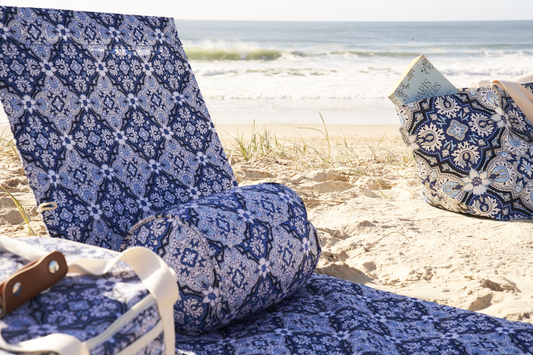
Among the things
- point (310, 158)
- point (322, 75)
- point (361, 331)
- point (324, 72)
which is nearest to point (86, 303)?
point (361, 331)

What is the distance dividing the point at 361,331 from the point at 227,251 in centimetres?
53

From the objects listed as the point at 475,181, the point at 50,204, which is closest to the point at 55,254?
the point at 50,204

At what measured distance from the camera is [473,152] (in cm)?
259

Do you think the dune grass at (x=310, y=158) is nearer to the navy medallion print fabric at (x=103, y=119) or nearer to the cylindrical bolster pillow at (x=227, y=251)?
the navy medallion print fabric at (x=103, y=119)

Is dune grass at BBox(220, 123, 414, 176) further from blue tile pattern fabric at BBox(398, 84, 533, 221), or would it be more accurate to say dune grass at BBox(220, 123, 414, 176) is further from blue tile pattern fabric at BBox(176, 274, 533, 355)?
blue tile pattern fabric at BBox(176, 274, 533, 355)

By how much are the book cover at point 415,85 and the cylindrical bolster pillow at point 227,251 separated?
1.42m

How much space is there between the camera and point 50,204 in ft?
4.83

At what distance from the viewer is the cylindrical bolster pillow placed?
1.31 metres

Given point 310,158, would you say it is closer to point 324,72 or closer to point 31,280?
point 31,280

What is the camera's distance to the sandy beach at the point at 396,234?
189 centimetres

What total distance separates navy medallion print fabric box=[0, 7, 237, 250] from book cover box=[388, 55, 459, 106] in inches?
49.2

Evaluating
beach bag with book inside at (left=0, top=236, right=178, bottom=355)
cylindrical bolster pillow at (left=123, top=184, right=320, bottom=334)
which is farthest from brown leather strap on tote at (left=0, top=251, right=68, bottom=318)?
cylindrical bolster pillow at (left=123, top=184, right=320, bottom=334)

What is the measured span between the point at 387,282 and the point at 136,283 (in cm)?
138

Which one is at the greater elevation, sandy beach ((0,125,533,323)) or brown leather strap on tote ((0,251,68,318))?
brown leather strap on tote ((0,251,68,318))
